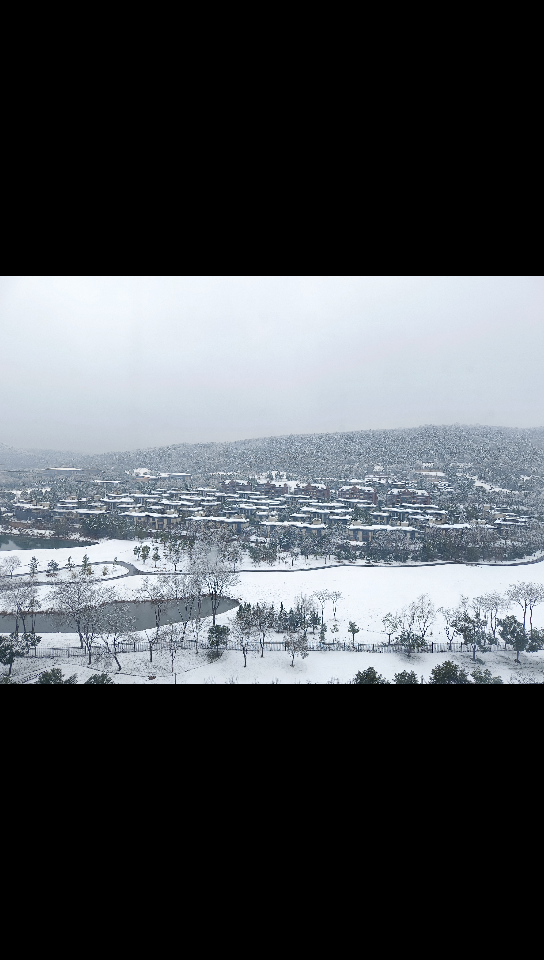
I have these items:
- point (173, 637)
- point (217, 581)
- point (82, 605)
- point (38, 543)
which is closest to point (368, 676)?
point (173, 637)

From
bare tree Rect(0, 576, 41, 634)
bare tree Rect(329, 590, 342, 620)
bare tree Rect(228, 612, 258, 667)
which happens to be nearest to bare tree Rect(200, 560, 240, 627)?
bare tree Rect(228, 612, 258, 667)

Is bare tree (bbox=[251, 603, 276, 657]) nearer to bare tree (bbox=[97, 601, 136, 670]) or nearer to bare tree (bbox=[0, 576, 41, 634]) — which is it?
bare tree (bbox=[97, 601, 136, 670])

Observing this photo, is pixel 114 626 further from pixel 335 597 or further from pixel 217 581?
pixel 335 597

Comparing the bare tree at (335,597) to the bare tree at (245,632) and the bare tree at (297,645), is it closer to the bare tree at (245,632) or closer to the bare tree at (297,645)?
the bare tree at (297,645)
